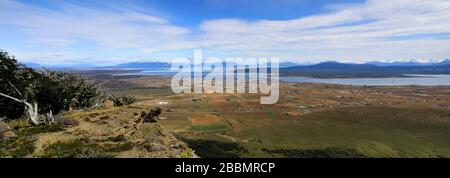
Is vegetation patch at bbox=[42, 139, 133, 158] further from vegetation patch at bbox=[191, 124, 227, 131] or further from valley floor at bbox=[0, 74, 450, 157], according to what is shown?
vegetation patch at bbox=[191, 124, 227, 131]

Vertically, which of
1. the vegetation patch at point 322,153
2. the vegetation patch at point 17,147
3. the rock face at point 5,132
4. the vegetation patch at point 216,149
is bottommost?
the vegetation patch at point 322,153

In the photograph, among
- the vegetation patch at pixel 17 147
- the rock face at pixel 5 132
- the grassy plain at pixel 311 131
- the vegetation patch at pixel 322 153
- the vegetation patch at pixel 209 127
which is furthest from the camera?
the vegetation patch at pixel 209 127

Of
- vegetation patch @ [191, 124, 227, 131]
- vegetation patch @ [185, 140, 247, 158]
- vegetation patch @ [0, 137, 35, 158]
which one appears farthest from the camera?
vegetation patch @ [191, 124, 227, 131]

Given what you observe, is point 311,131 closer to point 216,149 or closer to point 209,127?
point 209,127

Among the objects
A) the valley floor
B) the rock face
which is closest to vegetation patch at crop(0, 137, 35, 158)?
the valley floor

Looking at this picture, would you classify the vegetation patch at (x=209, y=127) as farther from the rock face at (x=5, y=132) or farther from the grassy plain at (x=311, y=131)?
the rock face at (x=5, y=132)

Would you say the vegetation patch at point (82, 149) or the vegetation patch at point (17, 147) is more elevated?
the vegetation patch at point (17, 147)

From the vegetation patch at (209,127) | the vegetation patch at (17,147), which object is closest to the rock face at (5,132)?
the vegetation patch at (17,147)

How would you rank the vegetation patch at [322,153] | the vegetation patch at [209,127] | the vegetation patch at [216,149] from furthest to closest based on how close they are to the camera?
1. the vegetation patch at [209,127]
2. the vegetation patch at [322,153]
3. the vegetation patch at [216,149]

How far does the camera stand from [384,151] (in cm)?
7231

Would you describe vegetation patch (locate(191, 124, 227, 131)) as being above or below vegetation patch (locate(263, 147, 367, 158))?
above

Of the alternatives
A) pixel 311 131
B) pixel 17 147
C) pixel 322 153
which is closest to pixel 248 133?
pixel 311 131

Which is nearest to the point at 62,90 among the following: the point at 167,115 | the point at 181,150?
the point at 181,150
